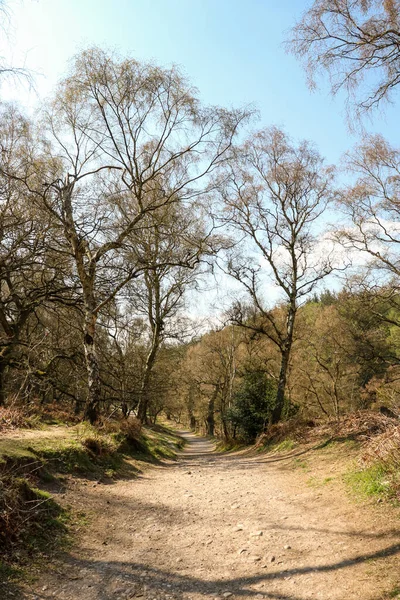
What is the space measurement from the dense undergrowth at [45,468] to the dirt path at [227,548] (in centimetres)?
40

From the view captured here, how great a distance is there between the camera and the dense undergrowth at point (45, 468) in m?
4.20

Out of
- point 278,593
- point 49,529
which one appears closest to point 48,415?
point 49,529

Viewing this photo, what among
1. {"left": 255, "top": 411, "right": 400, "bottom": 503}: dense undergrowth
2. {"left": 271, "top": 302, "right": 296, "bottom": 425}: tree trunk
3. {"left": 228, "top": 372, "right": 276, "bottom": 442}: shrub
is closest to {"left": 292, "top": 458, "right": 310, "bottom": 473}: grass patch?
{"left": 255, "top": 411, "right": 400, "bottom": 503}: dense undergrowth

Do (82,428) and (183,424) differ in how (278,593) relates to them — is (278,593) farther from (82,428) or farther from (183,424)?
(183,424)

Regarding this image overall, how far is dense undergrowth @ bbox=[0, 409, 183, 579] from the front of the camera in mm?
4199

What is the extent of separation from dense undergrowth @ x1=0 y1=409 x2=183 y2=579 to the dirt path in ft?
1.30

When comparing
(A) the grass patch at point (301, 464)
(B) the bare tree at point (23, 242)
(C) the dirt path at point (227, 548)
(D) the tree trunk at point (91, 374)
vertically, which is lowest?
(A) the grass patch at point (301, 464)

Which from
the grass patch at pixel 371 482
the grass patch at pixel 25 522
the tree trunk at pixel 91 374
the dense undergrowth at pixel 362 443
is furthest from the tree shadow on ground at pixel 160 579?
the tree trunk at pixel 91 374

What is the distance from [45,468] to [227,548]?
12.2ft

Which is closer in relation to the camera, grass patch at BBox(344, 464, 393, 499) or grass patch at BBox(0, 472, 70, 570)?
grass patch at BBox(0, 472, 70, 570)

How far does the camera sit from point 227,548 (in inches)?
184

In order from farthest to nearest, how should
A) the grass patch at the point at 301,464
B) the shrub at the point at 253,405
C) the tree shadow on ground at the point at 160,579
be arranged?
the shrub at the point at 253,405 → the grass patch at the point at 301,464 → the tree shadow on ground at the point at 160,579

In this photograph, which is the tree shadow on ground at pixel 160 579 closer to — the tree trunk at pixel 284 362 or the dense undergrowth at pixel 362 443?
the dense undergrowth at pixel 362 443

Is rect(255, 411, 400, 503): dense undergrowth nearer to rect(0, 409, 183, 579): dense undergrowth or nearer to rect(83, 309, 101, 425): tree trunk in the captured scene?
rect(0, 409, 183, 579): dense undergrowth
